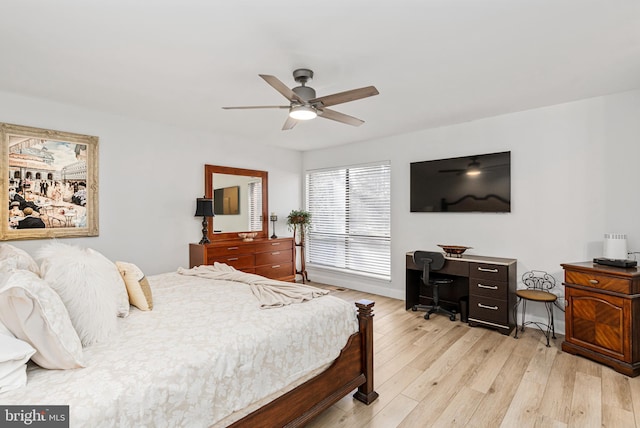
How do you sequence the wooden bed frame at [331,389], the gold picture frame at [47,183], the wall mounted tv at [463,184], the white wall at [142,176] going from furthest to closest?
the wall mounted tv at [463,184], the white wall at [142,176], the gold picture frame at [47,183], the wooden bed frame at [331,389]

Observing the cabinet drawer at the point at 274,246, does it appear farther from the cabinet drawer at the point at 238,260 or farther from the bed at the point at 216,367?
the bed at the point at 216,367

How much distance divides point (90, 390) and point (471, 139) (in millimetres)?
4479

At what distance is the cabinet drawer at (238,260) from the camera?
4.50m

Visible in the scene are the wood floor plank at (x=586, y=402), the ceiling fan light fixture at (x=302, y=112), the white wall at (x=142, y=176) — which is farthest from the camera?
the white wall at (x=142, y=176)

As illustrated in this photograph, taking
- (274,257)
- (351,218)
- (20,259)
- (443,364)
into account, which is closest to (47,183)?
(20,259)

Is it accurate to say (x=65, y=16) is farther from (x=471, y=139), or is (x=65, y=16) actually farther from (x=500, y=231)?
(x=500, y=231)

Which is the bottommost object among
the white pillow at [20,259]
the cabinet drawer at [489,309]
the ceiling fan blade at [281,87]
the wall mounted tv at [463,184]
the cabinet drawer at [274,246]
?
the cabinet drawer at [489,309]

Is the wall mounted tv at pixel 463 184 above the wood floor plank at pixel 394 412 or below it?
above

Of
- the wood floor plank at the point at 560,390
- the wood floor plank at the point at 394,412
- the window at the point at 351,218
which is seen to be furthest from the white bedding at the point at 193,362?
the window at the point at 351,218

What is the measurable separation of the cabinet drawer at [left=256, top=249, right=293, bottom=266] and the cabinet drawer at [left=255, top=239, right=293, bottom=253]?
0.05 metres

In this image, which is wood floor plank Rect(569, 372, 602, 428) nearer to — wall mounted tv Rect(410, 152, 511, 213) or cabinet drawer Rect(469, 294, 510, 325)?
cabinet drawer Rect(469, 294, 510, 325)

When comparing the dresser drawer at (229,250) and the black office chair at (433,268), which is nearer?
the black office chair at (433,268)

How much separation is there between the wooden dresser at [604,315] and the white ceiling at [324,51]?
1.79m

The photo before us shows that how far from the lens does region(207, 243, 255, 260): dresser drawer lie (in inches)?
174
